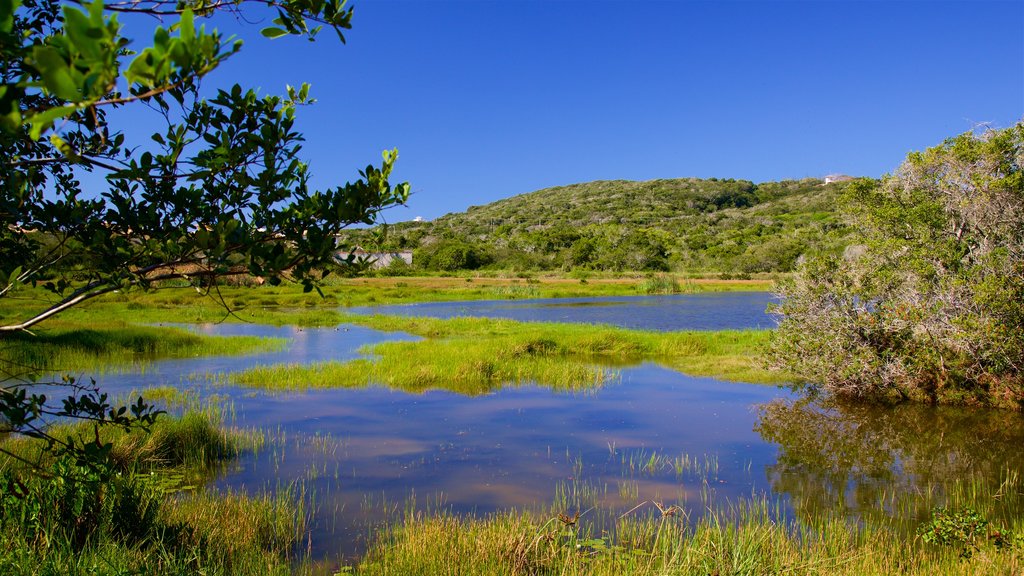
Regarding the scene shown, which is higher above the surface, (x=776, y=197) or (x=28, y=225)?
(x=776, y=197)

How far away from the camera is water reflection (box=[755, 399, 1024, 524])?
912cm

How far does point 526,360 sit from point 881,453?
36.8 ft

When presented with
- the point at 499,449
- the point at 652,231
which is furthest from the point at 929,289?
the point at 652,231

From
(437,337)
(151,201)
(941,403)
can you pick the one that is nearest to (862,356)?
(941,403)

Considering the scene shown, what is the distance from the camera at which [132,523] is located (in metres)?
6.41

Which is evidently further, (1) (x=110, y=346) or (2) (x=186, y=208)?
(1) (x=110, y=346)

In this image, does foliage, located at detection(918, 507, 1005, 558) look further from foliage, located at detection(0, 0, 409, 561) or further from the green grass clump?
the green grass clump

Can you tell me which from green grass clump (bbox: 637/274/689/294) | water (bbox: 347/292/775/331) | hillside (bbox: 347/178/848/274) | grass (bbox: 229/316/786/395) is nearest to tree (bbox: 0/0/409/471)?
grass (bbox: 229/316/786/395)

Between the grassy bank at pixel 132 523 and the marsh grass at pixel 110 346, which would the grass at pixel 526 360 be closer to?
the marsh grass at pixel 110 346

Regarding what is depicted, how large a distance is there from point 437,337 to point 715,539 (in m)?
21.8

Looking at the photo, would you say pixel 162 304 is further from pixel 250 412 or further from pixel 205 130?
pixel 205 130

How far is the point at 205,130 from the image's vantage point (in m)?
4.25

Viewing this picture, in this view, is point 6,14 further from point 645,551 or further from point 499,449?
point 499,449

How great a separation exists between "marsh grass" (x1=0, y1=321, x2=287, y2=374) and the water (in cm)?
1407
